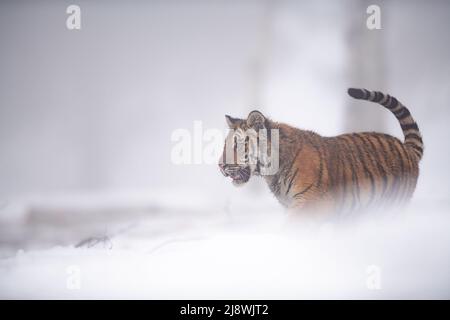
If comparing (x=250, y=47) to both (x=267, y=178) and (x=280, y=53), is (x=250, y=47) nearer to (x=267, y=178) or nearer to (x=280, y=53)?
(x=280, y=53)

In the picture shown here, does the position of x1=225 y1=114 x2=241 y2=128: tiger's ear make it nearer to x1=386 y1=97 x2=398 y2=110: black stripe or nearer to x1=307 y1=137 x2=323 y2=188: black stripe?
x1=307 y1=137 x2=323 y2=188: black stripe

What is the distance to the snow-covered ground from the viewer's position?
8.67ft

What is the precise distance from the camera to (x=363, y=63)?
8.75 feet

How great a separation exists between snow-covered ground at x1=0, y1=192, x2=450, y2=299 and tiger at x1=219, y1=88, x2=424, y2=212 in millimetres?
118

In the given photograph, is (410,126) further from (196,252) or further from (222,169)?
(196,252)

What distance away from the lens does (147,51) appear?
2705 mm

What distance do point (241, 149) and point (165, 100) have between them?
55cm

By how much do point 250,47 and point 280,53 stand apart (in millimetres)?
185

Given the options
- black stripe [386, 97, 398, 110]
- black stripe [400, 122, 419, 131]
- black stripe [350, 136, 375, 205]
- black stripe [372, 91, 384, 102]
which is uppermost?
black stripe [372, 91, 384, 102]

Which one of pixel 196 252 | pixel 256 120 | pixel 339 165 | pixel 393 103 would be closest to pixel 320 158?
pixel 339 165

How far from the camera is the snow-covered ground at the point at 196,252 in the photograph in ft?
8.67

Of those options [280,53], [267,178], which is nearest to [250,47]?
[280,53]
